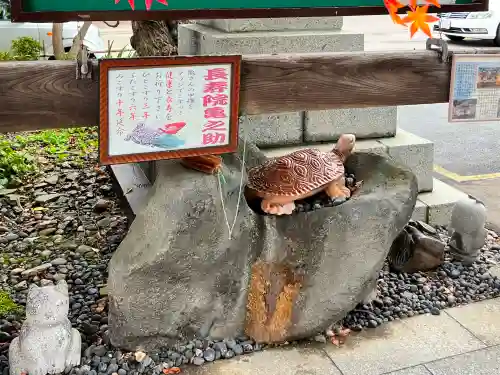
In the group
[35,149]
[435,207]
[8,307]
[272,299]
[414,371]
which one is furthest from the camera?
[35,149]

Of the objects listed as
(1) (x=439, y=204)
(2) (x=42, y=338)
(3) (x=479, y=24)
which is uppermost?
(3) (x=479, y=24)

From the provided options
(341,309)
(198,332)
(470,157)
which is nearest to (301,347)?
(341,309)

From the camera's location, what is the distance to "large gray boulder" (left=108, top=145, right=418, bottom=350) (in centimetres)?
314

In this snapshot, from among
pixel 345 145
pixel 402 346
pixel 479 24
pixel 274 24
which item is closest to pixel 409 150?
pixel 345 145

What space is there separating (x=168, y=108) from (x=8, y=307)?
186 centimetres

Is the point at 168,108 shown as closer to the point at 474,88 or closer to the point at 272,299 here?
the point at 272,299

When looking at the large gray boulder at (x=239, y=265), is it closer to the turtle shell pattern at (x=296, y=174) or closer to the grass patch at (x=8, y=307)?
the turtle shell pattern at (x=296, y=174)

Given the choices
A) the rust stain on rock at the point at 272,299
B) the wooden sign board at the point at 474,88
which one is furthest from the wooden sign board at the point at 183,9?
the rust stain on rock at the point at 272,299

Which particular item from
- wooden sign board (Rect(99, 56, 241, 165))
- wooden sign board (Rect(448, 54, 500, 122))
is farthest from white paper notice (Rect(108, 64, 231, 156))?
wooden sign board (Rect(448, 54, 500, 122))

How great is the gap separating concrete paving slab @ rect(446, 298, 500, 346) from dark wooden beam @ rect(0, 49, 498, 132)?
141cm

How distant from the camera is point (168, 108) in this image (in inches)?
113

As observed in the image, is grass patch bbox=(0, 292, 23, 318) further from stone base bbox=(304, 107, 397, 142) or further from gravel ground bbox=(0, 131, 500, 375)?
stone base bbox=(304, 107, 397, 142)

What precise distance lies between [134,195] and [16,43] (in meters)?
5.67

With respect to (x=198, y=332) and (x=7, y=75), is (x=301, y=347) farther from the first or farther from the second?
(x=7, y=75)
